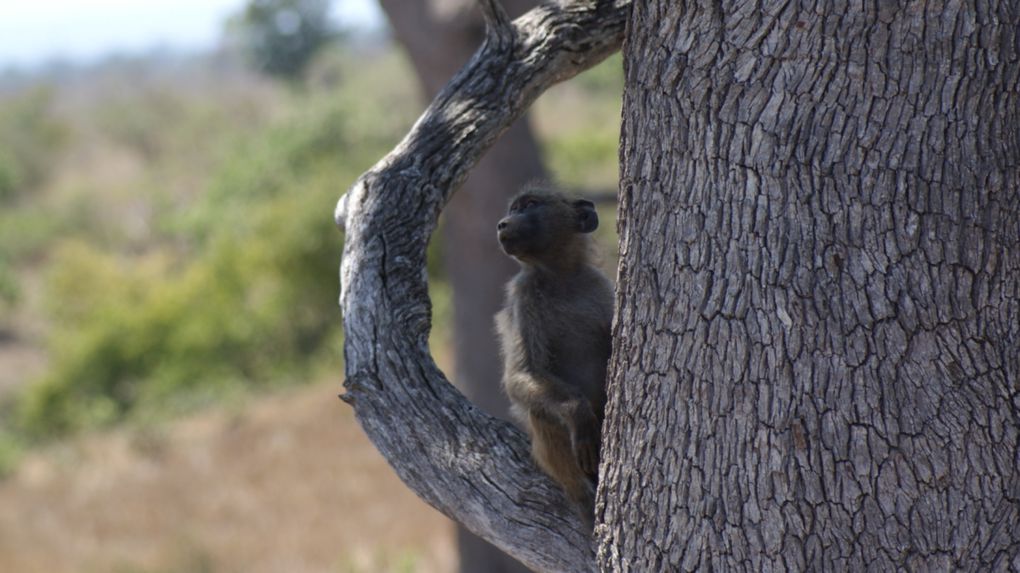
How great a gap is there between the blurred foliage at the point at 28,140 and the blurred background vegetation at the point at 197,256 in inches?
4.6

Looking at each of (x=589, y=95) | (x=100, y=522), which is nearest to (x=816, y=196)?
(x=100, y=522)

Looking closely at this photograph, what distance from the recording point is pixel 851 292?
6.67ft

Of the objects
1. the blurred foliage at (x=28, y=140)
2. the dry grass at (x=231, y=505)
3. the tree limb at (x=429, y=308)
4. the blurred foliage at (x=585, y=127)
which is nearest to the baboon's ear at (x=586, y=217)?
the blurred foliage at (x=585, y=127)

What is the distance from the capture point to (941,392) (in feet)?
6.57

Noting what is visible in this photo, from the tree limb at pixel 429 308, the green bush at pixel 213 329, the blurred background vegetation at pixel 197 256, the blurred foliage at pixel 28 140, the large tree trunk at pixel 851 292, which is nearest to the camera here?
the large tree trunk at pixel 851 292

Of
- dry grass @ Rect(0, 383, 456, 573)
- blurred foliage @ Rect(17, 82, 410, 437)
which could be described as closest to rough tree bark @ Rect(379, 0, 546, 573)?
dry grass @ Rect(0, 383, 456, 573)

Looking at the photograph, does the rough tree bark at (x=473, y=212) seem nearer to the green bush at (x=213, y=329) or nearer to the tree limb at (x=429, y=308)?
the tree limb at (x=429, y=308)

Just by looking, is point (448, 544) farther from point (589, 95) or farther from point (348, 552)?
point (589, 95)

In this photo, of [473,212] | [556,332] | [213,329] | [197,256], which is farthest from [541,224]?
[197,256]

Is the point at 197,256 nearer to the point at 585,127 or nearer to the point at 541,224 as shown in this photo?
the point at 585,127

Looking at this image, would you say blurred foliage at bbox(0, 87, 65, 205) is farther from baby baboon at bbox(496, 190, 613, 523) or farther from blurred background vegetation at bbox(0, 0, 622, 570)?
baby baboon at bbox(496, 190, 613, 523)

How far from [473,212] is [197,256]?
2264 centimetres

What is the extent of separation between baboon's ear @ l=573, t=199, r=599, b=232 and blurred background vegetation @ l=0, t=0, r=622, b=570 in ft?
0.96

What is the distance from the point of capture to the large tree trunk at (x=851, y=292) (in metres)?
2.01
